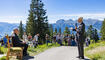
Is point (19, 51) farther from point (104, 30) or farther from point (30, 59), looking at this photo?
point (104, 30)

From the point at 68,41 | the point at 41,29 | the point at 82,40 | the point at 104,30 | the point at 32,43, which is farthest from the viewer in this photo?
the point at 104,30

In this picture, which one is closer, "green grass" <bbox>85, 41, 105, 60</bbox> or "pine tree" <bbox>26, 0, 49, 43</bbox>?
"green grass" <bbox>85, 41, 105, 60</bbox>

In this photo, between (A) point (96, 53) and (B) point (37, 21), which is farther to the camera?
(B) point (37, 21)

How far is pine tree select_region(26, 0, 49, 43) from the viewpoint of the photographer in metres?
33.9

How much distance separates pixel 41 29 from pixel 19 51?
26527mm

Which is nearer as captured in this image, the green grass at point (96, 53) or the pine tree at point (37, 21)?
the green grass at point (96, 53)

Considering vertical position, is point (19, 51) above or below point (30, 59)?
above

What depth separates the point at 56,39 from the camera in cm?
1941

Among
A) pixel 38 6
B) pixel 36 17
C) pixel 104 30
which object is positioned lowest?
pixel 104 30

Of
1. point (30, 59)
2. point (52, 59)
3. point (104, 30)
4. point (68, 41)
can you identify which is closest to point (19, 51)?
point (30, 59)

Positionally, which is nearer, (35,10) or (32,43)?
(32,43)

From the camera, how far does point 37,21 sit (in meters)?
35.2

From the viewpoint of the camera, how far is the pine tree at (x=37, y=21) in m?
33.9

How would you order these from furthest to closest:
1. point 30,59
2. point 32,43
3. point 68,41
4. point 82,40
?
point 68,41
point 32,43
point 30,59
point 82,40
